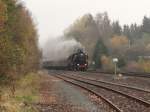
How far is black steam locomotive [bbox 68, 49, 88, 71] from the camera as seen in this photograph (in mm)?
67375

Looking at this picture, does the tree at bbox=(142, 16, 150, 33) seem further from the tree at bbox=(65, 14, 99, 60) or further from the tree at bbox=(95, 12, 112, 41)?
the tree at bbox=(65, 14, 99, 60)

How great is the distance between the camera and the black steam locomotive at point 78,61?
67.4 m

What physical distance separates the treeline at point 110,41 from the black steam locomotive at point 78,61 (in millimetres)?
6861

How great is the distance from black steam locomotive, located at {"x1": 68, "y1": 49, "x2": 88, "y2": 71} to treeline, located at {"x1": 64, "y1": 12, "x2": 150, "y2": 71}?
6861mm

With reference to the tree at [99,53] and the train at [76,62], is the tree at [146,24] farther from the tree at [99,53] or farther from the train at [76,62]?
the train at [76,62]

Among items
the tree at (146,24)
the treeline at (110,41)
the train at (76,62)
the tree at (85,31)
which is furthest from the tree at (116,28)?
the train at (76,62)

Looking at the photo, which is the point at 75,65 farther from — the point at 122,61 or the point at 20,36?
the point at 20,36

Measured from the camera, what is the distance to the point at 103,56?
293 ft

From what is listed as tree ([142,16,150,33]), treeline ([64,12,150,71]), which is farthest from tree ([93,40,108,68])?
tree ([142,16,150,33])

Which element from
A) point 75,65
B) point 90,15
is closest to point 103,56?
point 75,65

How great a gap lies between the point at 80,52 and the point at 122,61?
1246cm

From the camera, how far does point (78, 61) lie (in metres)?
68.3

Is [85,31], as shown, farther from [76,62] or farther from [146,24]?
[76,62]

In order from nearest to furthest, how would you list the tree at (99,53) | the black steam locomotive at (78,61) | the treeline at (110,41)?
the black steam locomotive at (78,61), the treeline at (110,41), the tree at (99,53)
